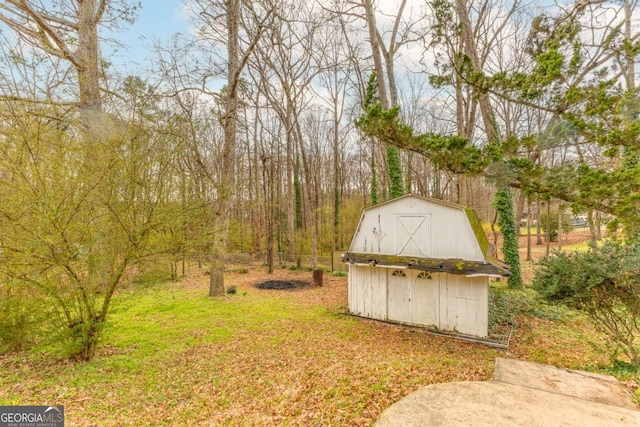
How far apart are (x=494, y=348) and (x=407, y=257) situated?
293 cm

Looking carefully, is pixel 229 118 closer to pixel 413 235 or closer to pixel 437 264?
pixel 413 235

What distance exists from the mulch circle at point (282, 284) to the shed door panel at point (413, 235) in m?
6.51

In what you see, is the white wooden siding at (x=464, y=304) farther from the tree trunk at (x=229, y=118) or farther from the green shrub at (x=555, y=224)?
the green shrub at (x=555, y=224)

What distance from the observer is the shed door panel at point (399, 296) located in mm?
8367

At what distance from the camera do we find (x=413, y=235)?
8.18 metres

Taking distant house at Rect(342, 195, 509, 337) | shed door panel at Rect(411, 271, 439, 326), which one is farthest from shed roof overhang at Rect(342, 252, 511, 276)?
shed door panel at Rect(411, 271, 439, 326)

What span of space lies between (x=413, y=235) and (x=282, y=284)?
766cm

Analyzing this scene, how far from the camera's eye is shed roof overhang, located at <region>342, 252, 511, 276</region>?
22.4 ft

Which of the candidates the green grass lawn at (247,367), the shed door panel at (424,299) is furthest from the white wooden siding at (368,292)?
the shed door panel at (424,299)

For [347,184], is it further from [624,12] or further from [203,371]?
[203,371]

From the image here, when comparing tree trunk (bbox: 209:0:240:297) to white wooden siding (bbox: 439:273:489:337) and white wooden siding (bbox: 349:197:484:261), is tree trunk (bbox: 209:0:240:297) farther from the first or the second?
white wooden siding (bbox: 439:273:489:337)

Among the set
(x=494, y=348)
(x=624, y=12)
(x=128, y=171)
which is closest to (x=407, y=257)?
(x=494, y=348)

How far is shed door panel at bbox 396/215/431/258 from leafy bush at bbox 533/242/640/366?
114 inches

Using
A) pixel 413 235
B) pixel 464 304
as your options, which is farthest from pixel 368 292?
pixel 464 304
